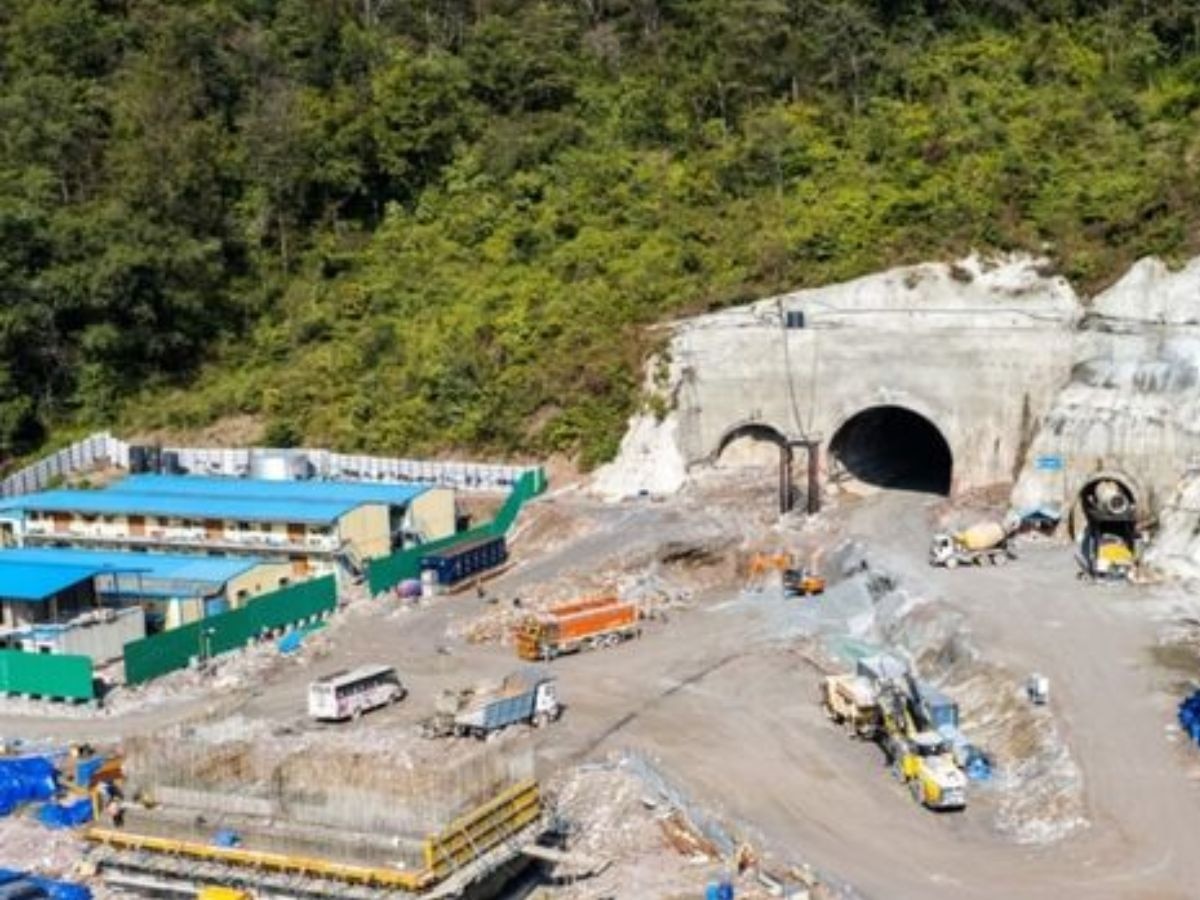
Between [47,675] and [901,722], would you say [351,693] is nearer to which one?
[47,675]

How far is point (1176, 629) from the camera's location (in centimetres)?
4378

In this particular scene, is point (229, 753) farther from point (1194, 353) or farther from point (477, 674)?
point (1194, 353)

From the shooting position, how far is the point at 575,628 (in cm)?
4850

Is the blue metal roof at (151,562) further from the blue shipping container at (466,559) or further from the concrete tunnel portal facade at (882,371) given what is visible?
the concrete tunnel portal facade at (882,371)

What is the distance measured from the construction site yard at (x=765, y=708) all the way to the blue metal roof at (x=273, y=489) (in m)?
5.77

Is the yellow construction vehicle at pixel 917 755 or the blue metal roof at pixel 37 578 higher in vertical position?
the blue metal roof at pixel 37 578

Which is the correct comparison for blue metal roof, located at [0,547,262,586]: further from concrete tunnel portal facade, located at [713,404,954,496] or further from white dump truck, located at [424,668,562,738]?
concrete tunnel portal facade, located at [713,404,954,496]

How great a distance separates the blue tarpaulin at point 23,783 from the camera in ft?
127

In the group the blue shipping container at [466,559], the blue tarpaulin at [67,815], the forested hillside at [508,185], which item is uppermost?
the forested hillside at [508,185]

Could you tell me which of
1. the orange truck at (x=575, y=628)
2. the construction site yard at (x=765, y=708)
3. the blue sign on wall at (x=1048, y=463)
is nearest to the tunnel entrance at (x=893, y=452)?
the construction site yard at (x=765, y=708)

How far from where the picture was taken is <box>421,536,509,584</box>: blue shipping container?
55.6 m

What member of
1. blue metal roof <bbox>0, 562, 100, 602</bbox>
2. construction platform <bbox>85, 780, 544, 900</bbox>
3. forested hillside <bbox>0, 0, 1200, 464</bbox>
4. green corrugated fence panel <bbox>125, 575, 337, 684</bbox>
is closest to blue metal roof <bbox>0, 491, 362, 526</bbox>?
green corrugated fence panel <bbox>125, 575, 337, 684</bbox>

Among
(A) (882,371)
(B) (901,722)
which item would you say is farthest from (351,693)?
(A) (882,371)

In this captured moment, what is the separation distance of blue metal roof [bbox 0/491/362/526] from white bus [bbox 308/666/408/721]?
13.7m
